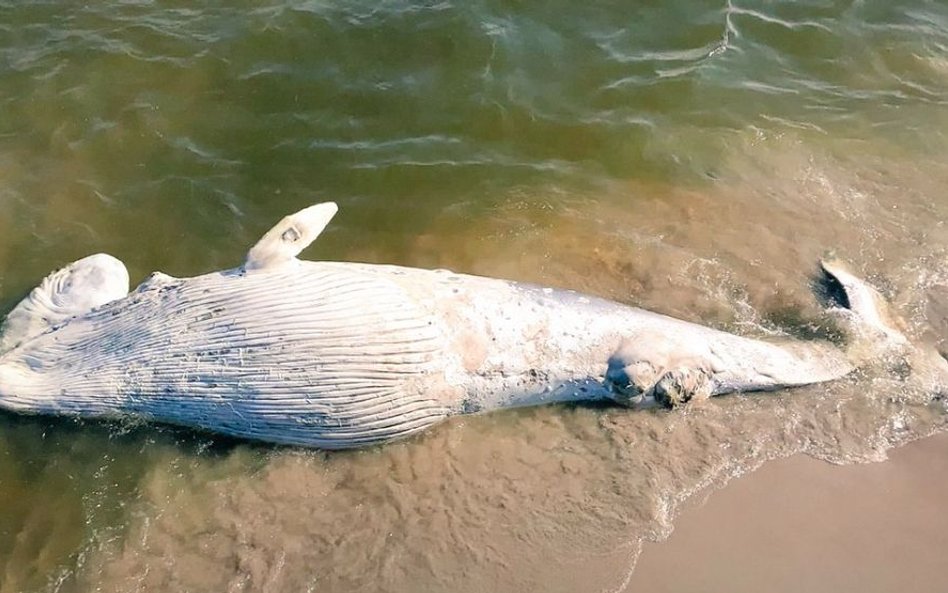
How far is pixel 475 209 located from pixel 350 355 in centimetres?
293

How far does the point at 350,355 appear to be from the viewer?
620 centimetres

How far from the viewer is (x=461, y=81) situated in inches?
375

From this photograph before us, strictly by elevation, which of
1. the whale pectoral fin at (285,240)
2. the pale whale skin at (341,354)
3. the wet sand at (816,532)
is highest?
the whale pectoral fin at (285,240)

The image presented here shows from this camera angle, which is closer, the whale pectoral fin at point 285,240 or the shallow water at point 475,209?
the shallow water at point 475,209

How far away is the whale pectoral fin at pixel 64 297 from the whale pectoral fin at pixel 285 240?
61.2 inches

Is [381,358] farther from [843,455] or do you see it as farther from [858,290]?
[858,290]

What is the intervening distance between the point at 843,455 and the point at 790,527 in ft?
2.85

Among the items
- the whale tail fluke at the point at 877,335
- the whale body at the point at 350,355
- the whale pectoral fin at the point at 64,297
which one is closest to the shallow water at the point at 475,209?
the whale tail fluke at the point at 877,335

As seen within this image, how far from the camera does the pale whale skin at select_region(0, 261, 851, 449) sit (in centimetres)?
621

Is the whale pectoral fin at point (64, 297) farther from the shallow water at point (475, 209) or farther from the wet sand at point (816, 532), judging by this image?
the wet sand at point (816, 532)

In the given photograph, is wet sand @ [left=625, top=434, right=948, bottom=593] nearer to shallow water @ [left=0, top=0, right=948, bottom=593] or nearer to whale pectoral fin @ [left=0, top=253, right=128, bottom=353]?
shallow water @ [left=0, top=0, right=948, bottom=593]

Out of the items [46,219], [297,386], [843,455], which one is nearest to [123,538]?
[297,386]

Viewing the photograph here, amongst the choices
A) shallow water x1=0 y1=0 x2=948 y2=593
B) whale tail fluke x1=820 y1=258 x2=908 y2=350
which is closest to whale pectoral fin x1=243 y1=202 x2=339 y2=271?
shallow water x1=0 y1=0 x2=948 y2=593

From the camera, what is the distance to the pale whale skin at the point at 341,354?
6215 mm
